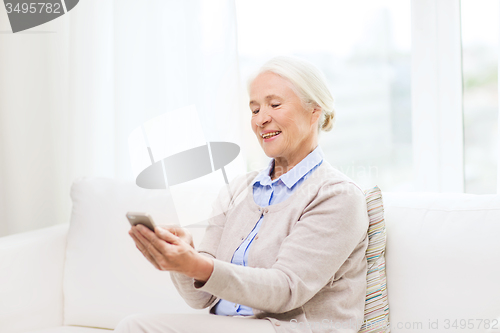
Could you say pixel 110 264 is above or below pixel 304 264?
below

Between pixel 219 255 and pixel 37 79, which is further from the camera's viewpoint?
pixel 37 79

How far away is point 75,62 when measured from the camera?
92.5 inches

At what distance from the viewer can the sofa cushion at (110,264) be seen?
169cm

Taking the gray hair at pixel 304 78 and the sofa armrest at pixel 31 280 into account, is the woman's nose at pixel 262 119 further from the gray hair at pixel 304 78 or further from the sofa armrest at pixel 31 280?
the sofa armrest at pixel 31 280

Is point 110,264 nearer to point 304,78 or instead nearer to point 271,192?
point 271,192

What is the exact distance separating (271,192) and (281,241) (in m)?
0.20

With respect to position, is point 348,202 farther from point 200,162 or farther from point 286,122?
point 200,162

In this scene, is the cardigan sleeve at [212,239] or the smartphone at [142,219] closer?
the smartphone at [142,219]

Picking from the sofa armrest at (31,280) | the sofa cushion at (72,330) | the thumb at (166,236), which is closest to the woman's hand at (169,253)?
the thumb at (166,236)

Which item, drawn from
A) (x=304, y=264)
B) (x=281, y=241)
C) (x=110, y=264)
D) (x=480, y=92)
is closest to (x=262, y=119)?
(x=281, y=241)

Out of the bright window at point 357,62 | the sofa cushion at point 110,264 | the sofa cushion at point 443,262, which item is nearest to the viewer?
the sofa cushion at point 443,262

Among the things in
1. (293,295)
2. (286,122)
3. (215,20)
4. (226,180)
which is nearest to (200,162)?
(226,180)

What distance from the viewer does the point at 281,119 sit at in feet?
4.71

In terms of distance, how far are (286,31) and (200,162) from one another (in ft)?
2.31
